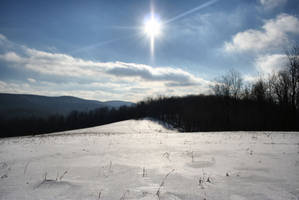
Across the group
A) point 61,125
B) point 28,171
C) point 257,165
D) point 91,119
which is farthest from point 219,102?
point 61,125

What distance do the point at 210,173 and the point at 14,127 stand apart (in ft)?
389

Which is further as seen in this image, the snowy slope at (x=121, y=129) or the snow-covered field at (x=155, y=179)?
the snowy slope at (x=121, y=129)

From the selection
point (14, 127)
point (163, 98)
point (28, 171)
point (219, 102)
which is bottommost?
point (14, 127)

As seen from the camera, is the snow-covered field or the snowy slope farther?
the snowy slope

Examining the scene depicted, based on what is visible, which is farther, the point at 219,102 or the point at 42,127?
the point at 42,127

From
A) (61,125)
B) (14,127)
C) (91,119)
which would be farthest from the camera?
(91,119)

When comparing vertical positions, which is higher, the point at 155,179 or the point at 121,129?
the point at 155,179

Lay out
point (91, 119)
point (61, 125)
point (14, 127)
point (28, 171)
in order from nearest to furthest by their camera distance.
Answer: point (28, 171) → point (14, 127) → point (61, 125) → point (91, 119)

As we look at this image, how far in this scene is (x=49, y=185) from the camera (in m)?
3.37

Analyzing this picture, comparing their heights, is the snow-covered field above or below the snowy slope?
above

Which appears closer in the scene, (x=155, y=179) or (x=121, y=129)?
(x=155, y=179)

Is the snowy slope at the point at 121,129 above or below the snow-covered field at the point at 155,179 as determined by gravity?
below

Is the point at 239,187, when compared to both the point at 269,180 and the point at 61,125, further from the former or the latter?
the point at 61,125

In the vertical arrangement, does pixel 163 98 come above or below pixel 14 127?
above
